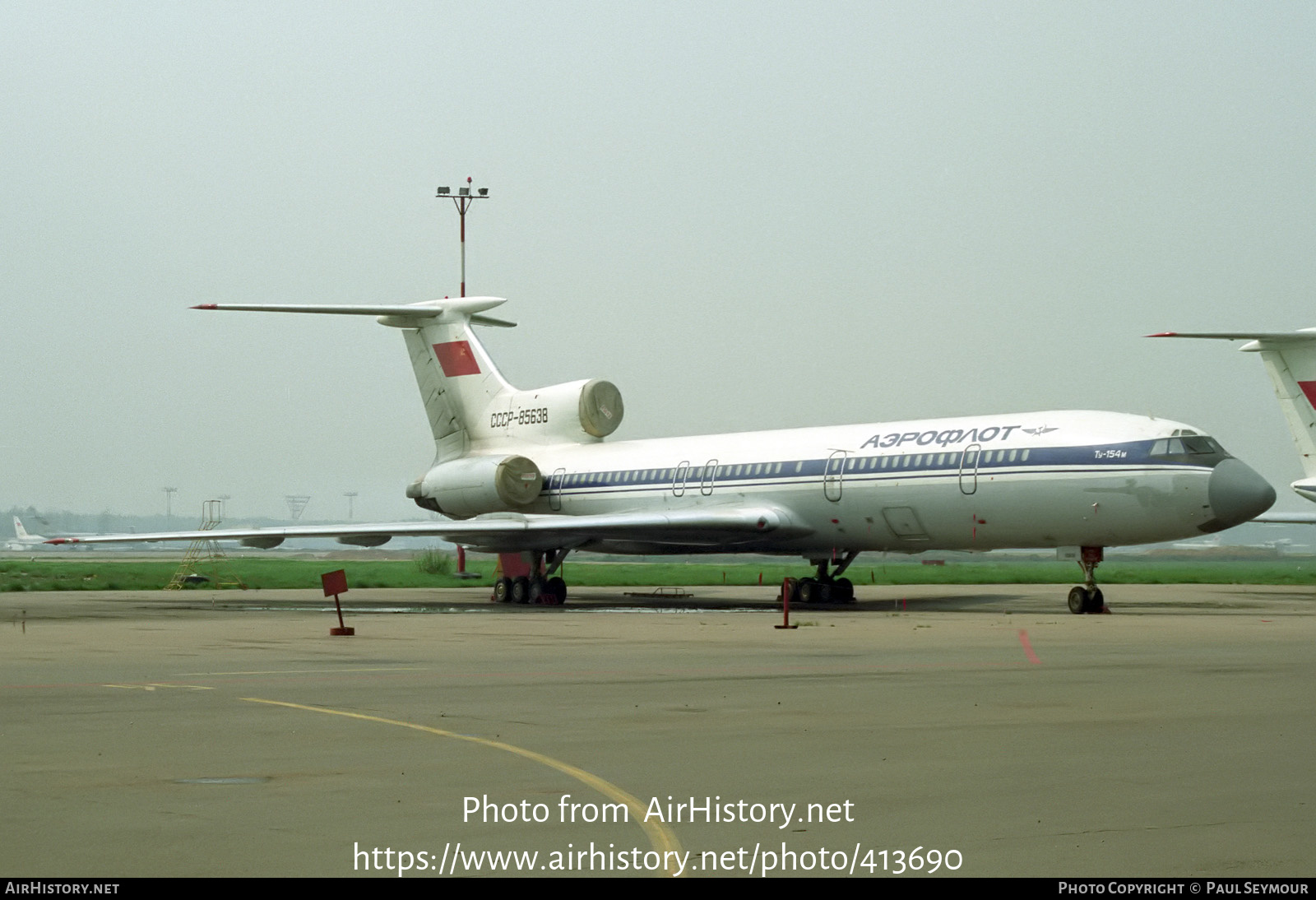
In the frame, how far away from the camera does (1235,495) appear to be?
2730cm

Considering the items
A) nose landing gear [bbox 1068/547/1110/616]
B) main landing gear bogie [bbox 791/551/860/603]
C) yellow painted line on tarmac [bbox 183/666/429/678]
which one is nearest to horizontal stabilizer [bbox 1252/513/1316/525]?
main landing gear bogie [bbox 791/551/860/603]

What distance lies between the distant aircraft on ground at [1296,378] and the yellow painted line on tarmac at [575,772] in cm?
2789

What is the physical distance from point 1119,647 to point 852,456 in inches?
539

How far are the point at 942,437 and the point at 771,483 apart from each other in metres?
4.38

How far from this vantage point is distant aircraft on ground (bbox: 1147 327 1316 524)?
36125mm

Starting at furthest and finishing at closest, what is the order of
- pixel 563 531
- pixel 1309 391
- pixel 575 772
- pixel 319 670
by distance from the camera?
pixel 1309 391, pixel 563 531, pixel 319 670, pixel 575 772

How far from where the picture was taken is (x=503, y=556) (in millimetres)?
38688

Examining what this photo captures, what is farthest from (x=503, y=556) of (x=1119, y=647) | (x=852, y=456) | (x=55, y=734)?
(x=55, y=734)

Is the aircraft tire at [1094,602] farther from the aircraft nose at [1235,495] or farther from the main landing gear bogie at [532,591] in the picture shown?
the main landing gear bogie at [532,591]

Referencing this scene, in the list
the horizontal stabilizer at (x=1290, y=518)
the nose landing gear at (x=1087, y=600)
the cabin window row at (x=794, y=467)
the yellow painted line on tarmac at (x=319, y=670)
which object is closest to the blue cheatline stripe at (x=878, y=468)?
the cabin window row at (x=794, y=467)

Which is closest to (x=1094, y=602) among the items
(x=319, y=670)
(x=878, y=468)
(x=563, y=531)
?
(x=878, y=468)

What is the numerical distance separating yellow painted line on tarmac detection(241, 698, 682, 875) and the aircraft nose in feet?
62.9

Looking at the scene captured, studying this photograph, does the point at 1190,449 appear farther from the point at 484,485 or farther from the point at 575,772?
the point at 575,772
